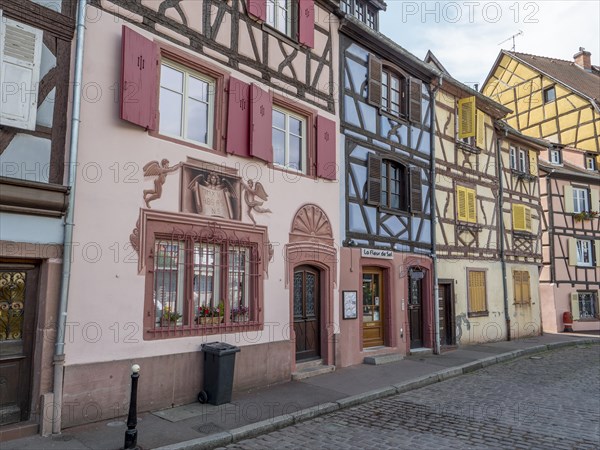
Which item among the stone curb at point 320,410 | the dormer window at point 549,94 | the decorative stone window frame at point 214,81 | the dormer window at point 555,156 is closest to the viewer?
the stone curb at point 320,410

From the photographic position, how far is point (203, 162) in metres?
8.06

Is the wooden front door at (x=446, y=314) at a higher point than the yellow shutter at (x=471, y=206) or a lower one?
lower

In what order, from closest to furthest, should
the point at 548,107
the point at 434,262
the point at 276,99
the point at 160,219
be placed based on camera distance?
the point at 160,219
the point at 276,99
the point at 434,262
the point at 548,107

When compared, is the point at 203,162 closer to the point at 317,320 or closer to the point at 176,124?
the point at 176,124

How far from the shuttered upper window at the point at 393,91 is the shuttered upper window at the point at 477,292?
5.51 metres

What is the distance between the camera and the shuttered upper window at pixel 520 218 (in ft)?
60.6

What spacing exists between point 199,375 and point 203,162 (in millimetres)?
Result: 3428

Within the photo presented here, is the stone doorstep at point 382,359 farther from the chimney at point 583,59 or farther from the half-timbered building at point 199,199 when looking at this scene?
the chimney at point 583,59

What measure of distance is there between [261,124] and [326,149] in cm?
209

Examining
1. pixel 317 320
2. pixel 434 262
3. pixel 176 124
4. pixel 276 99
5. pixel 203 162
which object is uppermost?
pixel 276 99

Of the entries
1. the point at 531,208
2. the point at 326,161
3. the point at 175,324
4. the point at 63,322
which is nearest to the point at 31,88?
the point at 63,322

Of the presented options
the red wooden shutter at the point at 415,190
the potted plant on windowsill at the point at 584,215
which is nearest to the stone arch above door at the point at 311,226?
the red wooden shutter at the point at 415,190

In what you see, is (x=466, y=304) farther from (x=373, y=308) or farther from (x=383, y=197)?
(x=383, y=197)

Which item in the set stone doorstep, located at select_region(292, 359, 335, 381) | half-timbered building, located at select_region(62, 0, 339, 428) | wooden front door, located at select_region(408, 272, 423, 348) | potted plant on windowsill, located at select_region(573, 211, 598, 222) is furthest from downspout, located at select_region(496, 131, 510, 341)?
stone doorstep, located at select_region(292, 359, 335, 381)
